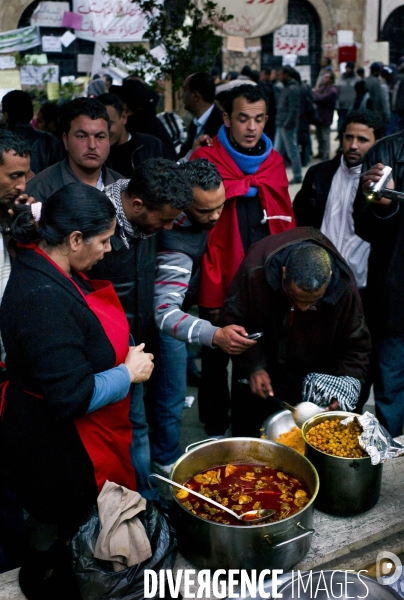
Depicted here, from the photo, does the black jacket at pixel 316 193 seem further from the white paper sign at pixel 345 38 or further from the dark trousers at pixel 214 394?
the white paper sign at pixel 345 38

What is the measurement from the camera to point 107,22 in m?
10.8

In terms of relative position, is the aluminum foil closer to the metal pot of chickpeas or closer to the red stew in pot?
the metal pot of chickpeas

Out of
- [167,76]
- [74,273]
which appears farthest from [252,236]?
[167,76]

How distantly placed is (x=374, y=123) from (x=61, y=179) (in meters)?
1.74

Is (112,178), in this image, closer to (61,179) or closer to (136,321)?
(61,179)

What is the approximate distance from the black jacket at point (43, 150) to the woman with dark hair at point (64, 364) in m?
2.38

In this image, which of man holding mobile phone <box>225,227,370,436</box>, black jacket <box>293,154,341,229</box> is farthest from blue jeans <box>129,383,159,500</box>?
black jacket <box>293,154,341,229</box>

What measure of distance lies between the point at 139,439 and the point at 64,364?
1058 millimetres

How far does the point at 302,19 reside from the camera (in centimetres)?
1670

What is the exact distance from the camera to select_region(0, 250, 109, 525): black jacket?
191cm

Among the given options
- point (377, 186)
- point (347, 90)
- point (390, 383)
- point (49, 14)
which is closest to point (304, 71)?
point (347, 90)

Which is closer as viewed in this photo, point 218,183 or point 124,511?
point 124,511

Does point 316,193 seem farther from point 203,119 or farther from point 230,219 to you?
point 203,119

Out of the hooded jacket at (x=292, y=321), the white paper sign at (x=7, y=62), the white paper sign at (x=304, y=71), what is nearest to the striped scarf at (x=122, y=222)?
the hooded jacket at (x=292, y=321)
